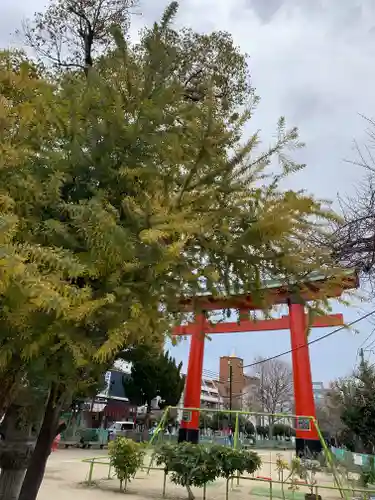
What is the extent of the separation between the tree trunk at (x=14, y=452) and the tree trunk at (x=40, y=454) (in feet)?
0.23

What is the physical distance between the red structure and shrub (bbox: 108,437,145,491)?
280 centimetres

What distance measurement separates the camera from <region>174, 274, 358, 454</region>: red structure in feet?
9.26

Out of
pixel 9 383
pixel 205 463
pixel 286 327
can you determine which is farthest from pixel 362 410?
pixel 9 383

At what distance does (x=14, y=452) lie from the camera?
13.9ft

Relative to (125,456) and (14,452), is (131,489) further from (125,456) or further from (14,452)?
(14,452)

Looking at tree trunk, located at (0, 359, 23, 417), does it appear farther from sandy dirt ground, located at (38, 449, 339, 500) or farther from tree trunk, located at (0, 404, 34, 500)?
sandy dirt ground, located at (38, 449, 339, 500)

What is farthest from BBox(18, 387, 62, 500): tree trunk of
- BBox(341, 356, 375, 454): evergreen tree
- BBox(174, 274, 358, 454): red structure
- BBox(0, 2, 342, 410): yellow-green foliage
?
BBox(341, 356, 375, 454): evergreen tree

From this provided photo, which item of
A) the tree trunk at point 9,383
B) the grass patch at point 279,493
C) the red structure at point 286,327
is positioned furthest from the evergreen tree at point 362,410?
the tree trunk at point 9,383

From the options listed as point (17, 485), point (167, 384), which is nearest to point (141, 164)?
point (17, 485)

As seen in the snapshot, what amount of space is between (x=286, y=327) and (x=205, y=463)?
28.3 ft

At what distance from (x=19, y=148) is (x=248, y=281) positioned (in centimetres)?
164

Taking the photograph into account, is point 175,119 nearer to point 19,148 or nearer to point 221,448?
point 19,148

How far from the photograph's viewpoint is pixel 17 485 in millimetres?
4289

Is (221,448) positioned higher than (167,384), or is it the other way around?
(167,384)
